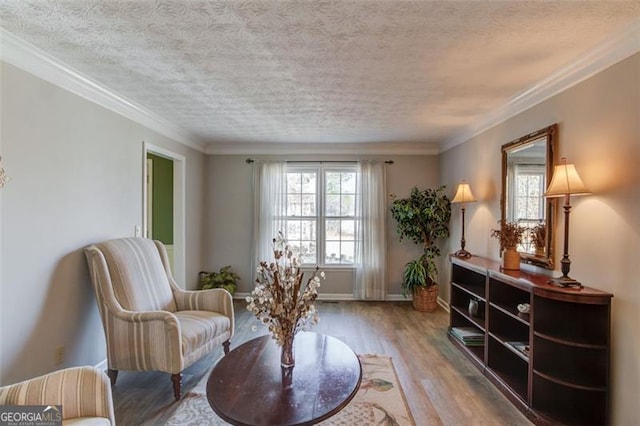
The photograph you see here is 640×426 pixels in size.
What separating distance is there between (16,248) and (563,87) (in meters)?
4.02

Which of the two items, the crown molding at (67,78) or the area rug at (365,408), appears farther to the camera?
the area rug at (365,408)

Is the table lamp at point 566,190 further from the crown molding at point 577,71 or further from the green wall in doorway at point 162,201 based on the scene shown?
the green wall in doorway at point 162,201

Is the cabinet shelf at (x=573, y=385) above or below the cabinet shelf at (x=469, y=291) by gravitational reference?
below

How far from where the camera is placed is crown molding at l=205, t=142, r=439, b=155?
16.3 feet

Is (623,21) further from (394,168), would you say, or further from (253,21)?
(394,168)

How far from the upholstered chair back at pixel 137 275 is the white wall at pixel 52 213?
0.24 metres

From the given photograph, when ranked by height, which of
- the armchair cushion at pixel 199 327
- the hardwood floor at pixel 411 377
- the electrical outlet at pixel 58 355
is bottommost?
the hardwood floor at pixel 411 377

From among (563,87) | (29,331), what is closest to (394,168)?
(563,87)

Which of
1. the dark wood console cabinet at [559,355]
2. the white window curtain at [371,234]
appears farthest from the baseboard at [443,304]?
the dark wood console cabinet at [559,355]

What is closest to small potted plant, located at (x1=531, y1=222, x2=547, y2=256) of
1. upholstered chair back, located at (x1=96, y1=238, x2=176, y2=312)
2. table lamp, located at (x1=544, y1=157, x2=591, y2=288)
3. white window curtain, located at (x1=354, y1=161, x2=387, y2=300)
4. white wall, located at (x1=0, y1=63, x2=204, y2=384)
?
table lamp, located at (x1=544, y1=157, x2=591, y2=288)

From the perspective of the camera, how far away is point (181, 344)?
236 centimetres

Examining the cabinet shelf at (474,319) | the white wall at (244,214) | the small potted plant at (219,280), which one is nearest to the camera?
the cabinet shelf at (474,319)

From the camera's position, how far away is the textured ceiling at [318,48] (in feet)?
5.44

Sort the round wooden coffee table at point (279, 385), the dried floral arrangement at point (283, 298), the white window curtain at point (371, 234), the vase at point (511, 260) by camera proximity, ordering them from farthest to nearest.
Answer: the white window curtain at point (371, 234), the vase at point (511, 260), the dried floral arrangement at point (283, 298), the round wooden coffee table at point (279, 385)
